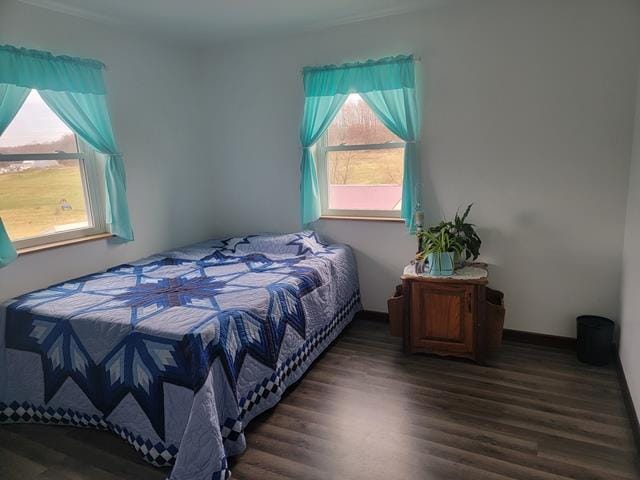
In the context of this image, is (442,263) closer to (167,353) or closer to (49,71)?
(167,353)

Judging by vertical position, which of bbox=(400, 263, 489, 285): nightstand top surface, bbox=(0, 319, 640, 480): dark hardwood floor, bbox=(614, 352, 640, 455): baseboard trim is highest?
bbox=(400, 263, 489, 285): nightstand top surface

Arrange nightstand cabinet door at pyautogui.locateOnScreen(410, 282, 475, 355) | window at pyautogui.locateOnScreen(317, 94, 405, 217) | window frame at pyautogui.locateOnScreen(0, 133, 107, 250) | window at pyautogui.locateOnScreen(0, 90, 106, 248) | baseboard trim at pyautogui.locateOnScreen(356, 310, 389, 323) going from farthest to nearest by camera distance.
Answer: baseboard trim at pyautogui.locateOnScreen(356, 310, 389, 323), window at pyautogui.locateOnScreen(317, 94, 405, 217), window frame at pyautogui.locateOnScreen(0, 133, 107, 250), nightstand cabinet door at pyautogui.locateOnScreen(410, 282, 475, 355), window at pyautogui.locateOnScreen(0, 90, 106, 248)

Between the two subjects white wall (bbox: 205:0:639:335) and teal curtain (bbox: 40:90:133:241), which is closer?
white wall (bbox: 205:0:639:335)

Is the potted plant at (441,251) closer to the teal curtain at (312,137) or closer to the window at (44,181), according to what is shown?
the teal curtain at (312,137)

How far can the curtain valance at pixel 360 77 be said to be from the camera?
9.82 ft

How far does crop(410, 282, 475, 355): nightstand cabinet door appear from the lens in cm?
269

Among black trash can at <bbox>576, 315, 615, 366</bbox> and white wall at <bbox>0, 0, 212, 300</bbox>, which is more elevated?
white wall at <bbox>0, 0, 212, 300</bbox>

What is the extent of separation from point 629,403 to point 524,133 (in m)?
1.71

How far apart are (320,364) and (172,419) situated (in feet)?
3.88

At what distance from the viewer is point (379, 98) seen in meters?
3.12

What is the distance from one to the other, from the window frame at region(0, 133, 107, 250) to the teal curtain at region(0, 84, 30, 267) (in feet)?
0.95

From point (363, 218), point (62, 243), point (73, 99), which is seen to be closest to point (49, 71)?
point (73, 99)

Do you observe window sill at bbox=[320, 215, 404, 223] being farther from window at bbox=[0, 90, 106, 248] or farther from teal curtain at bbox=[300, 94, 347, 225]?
window at bbox=[0, 90, 106, 248]

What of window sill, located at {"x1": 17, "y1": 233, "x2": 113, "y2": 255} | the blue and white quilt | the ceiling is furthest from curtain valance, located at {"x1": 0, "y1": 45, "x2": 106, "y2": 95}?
the blue and white quilt
